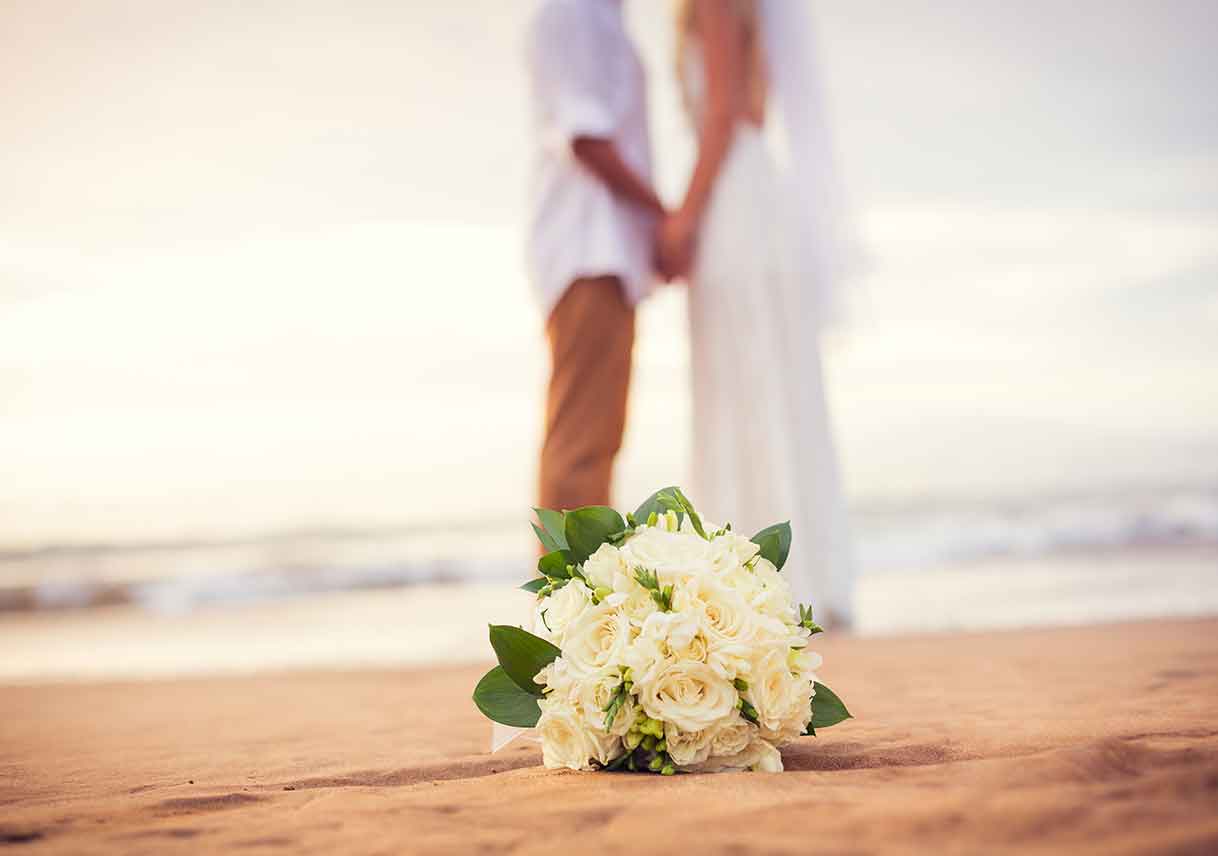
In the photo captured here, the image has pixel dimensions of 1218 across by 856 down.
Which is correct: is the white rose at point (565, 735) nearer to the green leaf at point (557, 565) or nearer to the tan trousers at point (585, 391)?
the green leaf at point (557, 565)

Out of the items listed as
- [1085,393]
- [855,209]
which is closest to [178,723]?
[855,209]

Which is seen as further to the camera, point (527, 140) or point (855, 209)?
point (855, 209)

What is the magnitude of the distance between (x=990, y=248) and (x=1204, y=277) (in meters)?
2.37

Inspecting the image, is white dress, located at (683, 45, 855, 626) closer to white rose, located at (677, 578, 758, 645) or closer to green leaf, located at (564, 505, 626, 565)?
green leaf, located at (564, 505, 626, 565)

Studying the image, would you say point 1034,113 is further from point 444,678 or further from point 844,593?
point 444,678

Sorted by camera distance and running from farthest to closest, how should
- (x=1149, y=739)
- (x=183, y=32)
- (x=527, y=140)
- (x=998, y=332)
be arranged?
(x=998, y=332) → (x=183, y=32) → (x=527, y=140) → (x=1149, y=739)

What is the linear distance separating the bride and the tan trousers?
0.64 metres

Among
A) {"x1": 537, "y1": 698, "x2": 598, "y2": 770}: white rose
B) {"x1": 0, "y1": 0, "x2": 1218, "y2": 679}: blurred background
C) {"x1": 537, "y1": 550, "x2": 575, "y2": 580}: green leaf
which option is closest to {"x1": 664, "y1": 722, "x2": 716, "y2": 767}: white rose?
{"x1": 537, "y1": 698, "x2": 598, "y2": 770}: white rose

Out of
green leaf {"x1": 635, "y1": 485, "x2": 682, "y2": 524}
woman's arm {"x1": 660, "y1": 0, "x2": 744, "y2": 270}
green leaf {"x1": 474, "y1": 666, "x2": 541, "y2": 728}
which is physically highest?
woman's arm {"x1": 660, "y1": 0, "x2": 744, "y2": 270}

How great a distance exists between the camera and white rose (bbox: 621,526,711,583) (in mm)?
1671

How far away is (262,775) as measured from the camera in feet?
6.89

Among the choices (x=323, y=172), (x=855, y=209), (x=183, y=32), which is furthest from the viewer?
(x=323, y=172)

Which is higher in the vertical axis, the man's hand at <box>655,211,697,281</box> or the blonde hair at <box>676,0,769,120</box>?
the blonde hair at <box>676,0,769,120</box>

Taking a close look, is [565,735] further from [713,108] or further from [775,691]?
[713,108]
